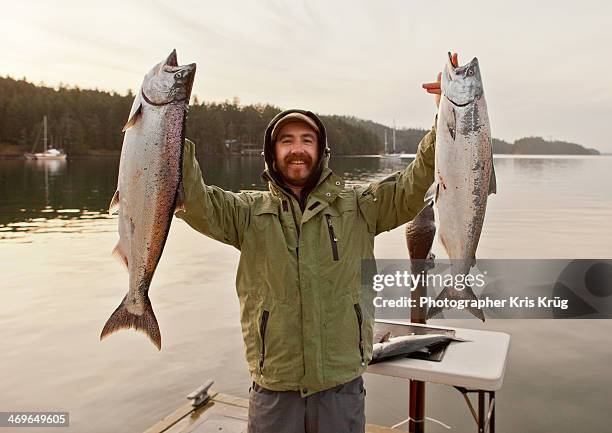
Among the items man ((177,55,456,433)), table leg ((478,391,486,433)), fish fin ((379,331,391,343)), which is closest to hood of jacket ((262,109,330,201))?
man ((177,55,456,433))

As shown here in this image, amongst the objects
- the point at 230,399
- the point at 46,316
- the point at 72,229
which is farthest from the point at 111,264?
the point at 230,399

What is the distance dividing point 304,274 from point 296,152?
2.66ft

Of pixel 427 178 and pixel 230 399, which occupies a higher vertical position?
pixel 427 178

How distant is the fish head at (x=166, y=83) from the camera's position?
2783mm

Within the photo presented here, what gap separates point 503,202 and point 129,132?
113 feet

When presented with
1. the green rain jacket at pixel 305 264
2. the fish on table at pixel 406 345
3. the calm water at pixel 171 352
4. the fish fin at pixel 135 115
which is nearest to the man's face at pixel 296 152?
the green rain jacket at pixel 305 264

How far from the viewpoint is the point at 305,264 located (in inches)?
131

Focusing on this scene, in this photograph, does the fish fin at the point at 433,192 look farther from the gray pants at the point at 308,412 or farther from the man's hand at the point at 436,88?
the gray pants at the point at 308,412

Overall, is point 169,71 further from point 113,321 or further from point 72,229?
point 72,229

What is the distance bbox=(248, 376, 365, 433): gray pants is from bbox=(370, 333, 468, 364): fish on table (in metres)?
0.74

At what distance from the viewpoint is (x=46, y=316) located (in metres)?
10.9

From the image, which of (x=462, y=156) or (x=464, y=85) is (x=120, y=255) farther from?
(x=464, y=85)

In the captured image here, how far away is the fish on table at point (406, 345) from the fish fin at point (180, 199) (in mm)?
1897

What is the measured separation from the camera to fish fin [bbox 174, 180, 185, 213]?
2982 mm
